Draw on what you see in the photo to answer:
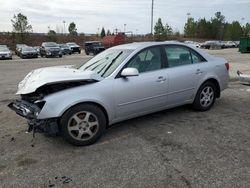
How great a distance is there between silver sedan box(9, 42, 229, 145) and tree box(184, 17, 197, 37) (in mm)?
93021

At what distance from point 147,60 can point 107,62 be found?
735 mm

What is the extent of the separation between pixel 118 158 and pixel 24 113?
163 cm

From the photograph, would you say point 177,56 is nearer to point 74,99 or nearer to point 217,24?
point 74,99

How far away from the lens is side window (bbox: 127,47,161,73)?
5052mm

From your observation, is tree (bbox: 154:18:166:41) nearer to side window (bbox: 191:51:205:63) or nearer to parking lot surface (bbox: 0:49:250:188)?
side window (bbox: 191:51:205:63)

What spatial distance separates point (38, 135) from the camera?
16.5ft

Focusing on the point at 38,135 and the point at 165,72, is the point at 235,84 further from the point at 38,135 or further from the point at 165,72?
the point at 38,135

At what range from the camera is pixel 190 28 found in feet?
311

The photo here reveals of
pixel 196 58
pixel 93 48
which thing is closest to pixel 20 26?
pixel 93 48

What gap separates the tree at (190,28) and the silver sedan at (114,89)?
93.0 m

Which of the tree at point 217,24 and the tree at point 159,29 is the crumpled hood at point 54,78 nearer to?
the tree at point 159,29

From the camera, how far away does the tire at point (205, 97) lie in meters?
5.94

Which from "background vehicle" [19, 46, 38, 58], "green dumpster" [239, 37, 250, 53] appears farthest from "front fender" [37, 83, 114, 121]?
"green dumpster" [239, 37, 250, 53]

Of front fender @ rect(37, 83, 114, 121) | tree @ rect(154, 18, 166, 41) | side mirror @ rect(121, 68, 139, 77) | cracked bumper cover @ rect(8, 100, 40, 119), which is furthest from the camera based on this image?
tree @ rect(154, 18, 166, 41)
